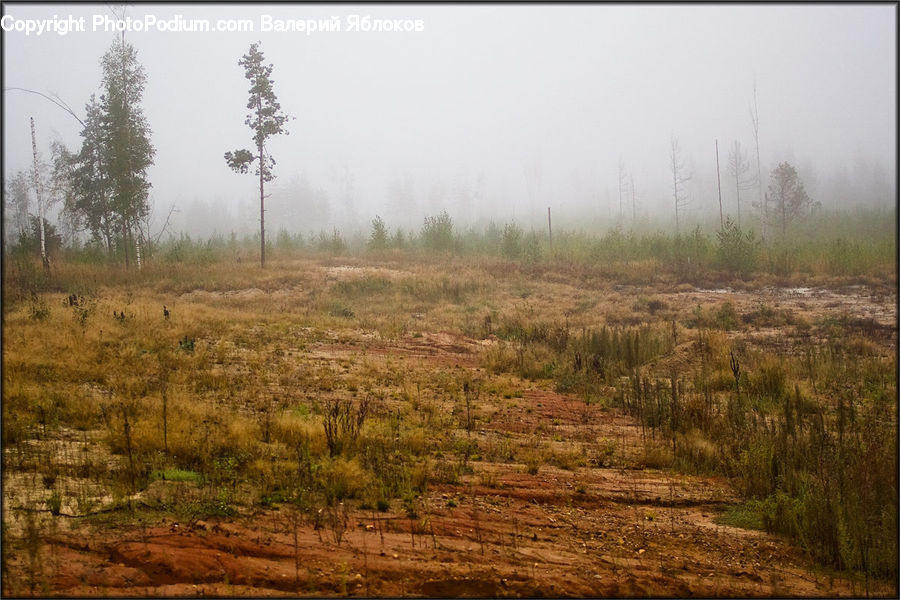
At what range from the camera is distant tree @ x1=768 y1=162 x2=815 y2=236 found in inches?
1332

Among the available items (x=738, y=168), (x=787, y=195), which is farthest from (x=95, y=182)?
(x=738, y=168)

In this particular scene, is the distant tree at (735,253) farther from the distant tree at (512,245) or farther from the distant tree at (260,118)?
the distant tree at (260,118)

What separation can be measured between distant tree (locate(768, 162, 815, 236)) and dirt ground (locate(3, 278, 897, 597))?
32.8 m

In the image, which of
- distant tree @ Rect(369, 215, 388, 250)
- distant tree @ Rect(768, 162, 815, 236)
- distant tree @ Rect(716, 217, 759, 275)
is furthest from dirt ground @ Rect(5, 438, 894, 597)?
distant tree @ Rect(768, 162, 815, 236)

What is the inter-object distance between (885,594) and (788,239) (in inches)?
1291

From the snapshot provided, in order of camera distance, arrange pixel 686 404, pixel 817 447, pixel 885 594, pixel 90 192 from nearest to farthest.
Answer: pixel 885 594 → pixel 817 447 → pixel 686 404 → pixel 90 192

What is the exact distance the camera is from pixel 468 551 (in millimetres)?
4688

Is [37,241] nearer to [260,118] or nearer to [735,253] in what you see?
[260,118]

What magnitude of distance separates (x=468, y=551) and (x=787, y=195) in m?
38.7

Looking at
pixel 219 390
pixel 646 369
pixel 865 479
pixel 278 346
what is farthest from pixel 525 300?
pixel 865 479

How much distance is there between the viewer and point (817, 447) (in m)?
6.75

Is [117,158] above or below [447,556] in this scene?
above

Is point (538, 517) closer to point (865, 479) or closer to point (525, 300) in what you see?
point (865, 479)

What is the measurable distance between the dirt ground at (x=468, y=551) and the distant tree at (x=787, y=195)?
32.8 m
